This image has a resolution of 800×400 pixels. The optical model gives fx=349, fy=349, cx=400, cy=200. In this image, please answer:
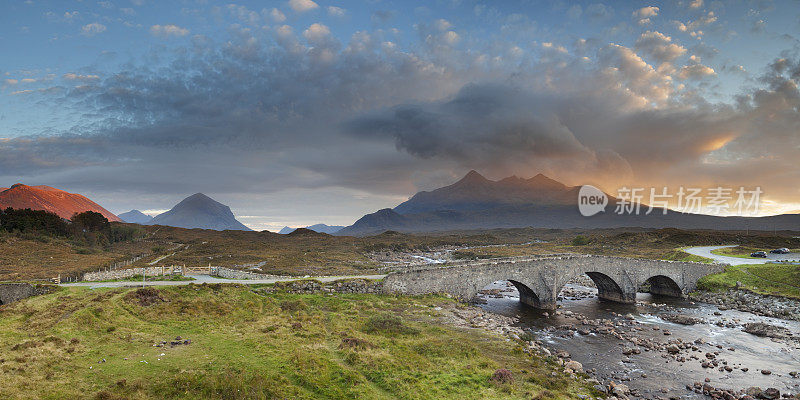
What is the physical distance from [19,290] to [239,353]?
2424 cm

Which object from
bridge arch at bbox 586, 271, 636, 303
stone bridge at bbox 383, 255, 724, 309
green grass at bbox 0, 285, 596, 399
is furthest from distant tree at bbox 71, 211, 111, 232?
bridge arch at bbox 586, 271, 636, 303

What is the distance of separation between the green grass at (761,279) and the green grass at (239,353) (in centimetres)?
4513

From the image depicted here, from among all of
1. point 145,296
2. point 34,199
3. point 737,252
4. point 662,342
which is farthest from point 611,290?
point 34,199

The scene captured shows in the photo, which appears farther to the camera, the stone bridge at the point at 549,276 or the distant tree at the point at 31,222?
the distant tree at the point at 31,222

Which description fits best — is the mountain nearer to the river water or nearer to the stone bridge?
the stone bridge

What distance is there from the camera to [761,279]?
48.4 m

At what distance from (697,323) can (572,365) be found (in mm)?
24860

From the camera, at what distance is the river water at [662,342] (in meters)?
22.1

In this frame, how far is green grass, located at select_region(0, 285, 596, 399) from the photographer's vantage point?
13672 millimetres

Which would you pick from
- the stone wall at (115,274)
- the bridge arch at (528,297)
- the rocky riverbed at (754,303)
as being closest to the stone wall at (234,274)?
the stone wall at (115,274)

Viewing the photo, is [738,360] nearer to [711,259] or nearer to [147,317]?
[147,317]

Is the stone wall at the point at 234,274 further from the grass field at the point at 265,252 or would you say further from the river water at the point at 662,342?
the river water at the point at 662,342

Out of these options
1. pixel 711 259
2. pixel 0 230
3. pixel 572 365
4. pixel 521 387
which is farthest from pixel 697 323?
pixel 0 230

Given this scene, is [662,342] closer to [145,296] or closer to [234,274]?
[145,296]
